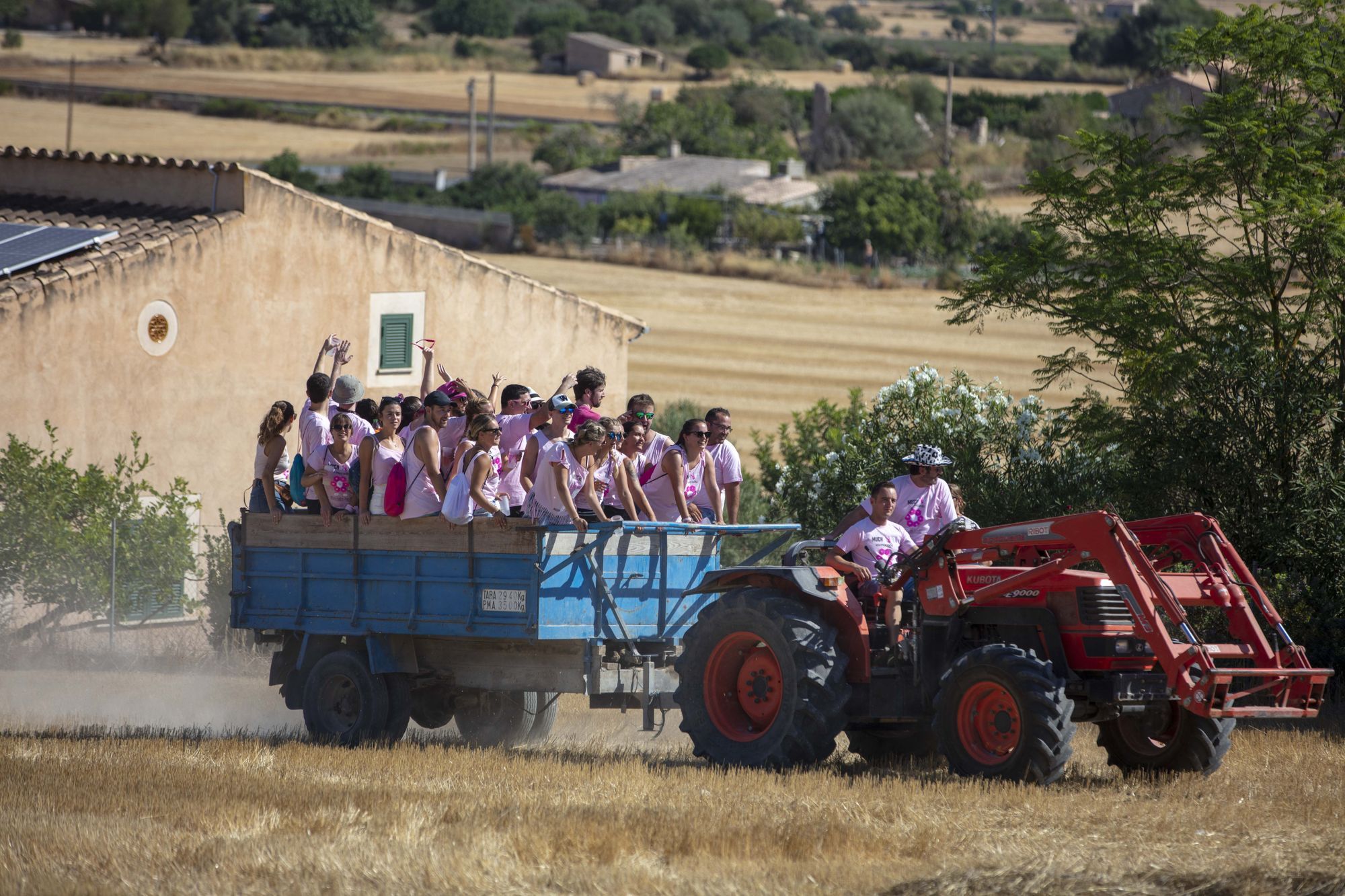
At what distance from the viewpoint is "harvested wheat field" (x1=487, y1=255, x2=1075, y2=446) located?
42188 millimetres

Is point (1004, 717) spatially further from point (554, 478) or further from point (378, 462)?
point (378, 462)

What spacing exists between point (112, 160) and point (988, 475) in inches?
485

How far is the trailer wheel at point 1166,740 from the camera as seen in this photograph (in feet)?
36.1

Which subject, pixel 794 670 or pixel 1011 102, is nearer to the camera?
pixel 794 670

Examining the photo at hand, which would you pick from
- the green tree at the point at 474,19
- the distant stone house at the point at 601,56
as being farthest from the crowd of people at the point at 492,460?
the green tree at the point at 474,19

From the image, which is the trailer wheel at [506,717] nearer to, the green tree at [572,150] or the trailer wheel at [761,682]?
the trailer wheel at [761,682]

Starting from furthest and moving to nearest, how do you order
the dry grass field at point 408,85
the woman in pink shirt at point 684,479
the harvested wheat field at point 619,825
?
Result: 1. the dry grass field at point 408,85
2. the woman in pink shirt at point 684,479
3. the harvested wheat field at point 619,825

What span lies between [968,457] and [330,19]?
113 meters

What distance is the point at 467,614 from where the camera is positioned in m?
12.1

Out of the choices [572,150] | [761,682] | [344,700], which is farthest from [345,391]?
[572,150]

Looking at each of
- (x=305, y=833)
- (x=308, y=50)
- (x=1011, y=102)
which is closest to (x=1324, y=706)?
(x=305, y=833)

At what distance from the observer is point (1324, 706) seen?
51.2ft

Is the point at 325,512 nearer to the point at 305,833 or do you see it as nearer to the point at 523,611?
the point at 523,611

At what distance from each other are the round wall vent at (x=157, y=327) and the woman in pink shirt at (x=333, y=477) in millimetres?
9318
